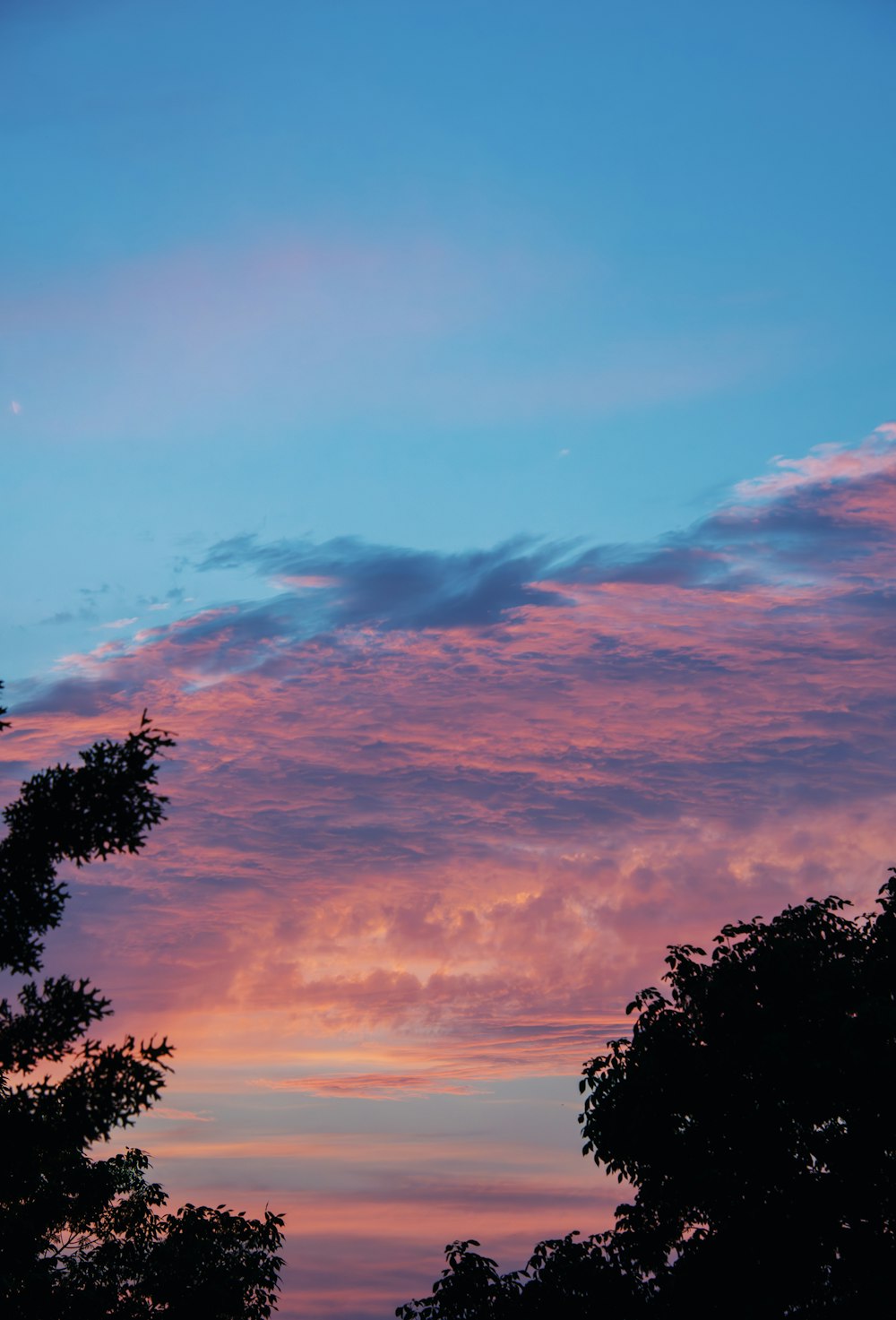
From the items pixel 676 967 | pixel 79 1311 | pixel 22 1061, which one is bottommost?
pixel 79 1311

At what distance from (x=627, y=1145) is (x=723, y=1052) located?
2.86 meters

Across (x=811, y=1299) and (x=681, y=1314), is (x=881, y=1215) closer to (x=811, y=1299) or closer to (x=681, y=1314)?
(x=811, y=1299)

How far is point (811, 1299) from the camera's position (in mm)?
22688

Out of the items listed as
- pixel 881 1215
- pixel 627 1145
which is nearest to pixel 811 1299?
pixel 881 1215

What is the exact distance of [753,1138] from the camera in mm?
23375

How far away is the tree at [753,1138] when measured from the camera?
894 inches

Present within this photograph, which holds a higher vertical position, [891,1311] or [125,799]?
[125,799]

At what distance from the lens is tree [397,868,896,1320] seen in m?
22.7

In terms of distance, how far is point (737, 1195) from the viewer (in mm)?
23219

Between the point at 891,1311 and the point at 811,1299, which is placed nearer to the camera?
the point at 891,1311

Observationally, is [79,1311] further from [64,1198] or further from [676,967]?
[676,967]

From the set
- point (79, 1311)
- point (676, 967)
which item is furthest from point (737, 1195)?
point (79, 1311)

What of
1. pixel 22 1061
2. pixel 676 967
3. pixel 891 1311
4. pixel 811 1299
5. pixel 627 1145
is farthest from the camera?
pixel 676 967

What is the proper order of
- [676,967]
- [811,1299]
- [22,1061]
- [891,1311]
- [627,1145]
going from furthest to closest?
1. [676,967]
2. [627,1145]
3. [811,1299]
4. [891,1311]
5. [22,1061]
